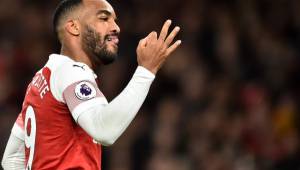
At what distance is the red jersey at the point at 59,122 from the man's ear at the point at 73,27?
0.14 metres

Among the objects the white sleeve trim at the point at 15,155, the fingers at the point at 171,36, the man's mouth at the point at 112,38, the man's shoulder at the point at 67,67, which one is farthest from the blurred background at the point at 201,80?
the fingers at the point at 171,36

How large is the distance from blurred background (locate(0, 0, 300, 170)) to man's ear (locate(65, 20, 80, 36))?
472 centimetres

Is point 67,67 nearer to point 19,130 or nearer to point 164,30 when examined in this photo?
point 164,30

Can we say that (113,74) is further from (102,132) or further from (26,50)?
(102,132)

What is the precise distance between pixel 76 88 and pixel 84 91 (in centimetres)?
4

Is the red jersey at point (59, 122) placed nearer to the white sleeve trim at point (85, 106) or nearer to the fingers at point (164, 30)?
the white sleeve trim at point (85, 106)

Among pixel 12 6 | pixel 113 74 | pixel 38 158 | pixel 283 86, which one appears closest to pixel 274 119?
pixel 283 86

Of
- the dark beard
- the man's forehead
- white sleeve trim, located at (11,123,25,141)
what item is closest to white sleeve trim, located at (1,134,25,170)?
white sleeve trim, located at (11,123,25,141)

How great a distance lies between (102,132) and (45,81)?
1.58ft

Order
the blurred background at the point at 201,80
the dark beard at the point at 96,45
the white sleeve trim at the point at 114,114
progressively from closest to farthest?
1. the white sleeve trim at the point at 114,114
2. the dark beard at the point at 96,45
3. the blurred background at the point at 201,80

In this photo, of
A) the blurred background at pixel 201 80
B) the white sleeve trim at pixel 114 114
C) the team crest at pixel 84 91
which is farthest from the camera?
the blurred background at pixel 201 80

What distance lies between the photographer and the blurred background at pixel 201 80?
29.9 ft

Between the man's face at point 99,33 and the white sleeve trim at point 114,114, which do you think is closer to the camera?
the white sleeve trim at point 114,114

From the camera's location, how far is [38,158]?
4168mm
